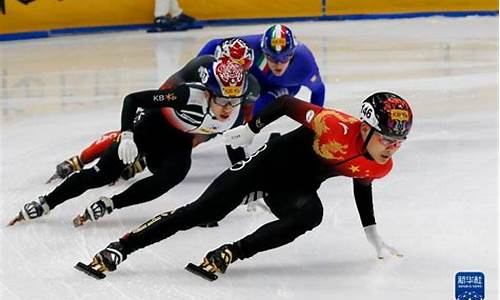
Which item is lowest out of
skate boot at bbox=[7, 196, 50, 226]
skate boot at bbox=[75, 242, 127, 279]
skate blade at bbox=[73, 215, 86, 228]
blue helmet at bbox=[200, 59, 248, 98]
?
skate blade at bbox=[73, 215, 86, 228]

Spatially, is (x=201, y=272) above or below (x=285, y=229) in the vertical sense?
below

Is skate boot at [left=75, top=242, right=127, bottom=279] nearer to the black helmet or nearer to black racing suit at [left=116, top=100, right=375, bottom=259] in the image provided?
black racing suit at [left=116, top=100, right=375, bottom=259]

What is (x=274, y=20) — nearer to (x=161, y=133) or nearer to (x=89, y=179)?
(x=161, y=133)

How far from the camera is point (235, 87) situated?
4109 millimetres

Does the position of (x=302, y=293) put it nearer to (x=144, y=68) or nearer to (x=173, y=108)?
(x=173, y=108)

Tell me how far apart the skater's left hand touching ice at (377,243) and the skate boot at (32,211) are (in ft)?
5.00

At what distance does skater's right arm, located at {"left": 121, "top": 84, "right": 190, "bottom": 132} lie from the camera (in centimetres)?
423

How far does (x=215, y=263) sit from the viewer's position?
3574 millimetres

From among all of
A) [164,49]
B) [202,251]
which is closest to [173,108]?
[202,251]

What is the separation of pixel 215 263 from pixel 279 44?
2.04 meters

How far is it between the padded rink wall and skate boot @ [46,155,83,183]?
26.7 ft

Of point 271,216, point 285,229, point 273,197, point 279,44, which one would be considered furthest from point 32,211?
point 279,44

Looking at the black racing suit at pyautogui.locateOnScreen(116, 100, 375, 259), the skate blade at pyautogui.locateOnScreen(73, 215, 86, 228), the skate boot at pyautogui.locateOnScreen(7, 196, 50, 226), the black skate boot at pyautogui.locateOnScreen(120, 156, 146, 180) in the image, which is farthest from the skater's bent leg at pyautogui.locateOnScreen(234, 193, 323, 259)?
the black skate boot at pyautogui.locateOnScreen(120, 156, 146, 180)

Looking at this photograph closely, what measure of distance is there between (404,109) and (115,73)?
638 cm
